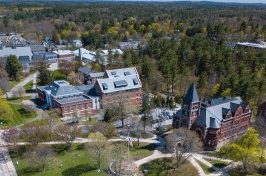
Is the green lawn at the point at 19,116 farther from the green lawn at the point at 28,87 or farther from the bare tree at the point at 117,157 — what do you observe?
the bare tree at the point at 117,157

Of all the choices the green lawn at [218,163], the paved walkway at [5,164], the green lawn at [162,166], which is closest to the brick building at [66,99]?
the paved walkway at [5,164]

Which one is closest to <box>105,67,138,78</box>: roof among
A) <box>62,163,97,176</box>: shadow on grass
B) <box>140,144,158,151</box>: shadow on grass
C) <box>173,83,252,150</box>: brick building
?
<box>173,83,252,150</box>: brick building

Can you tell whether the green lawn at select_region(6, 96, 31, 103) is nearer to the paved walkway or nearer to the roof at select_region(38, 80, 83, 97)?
the roof at select_region(38, 80, 83, 97)

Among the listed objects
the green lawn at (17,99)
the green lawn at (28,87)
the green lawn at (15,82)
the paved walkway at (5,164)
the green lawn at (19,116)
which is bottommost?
the paved walkway at (5,164)

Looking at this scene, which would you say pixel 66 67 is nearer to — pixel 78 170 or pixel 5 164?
pixel 5 164

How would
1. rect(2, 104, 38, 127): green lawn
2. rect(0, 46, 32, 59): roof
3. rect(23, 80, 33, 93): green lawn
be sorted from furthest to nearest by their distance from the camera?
rect(0, 46, 32, 59): roof, rect(23, 80, 33, 93): green lawn, rect(2, 104, 38, 127): green lawn

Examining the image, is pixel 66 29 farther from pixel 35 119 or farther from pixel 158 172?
pixel 158 172
